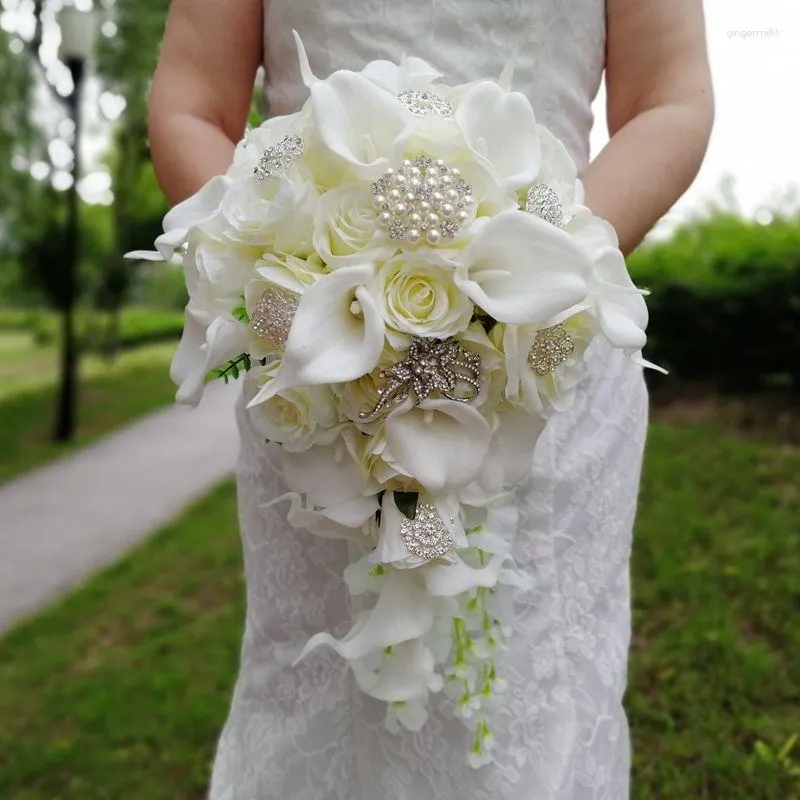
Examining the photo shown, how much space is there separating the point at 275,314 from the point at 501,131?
11.5 inches

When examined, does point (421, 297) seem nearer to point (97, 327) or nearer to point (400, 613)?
point (400, 613)

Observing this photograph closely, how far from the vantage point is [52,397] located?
1098cm

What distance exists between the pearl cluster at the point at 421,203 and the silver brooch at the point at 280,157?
0.35 ft

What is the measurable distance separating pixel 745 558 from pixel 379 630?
2.88 m

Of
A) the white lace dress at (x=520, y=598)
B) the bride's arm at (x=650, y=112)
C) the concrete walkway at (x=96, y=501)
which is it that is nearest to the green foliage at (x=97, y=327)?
the concrete walkway at (x=96, y=501)

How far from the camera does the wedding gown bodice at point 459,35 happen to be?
1264 millimetres

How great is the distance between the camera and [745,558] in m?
3.50

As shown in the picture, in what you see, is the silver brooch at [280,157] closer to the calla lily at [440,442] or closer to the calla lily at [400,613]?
the calla lily at [440,442]

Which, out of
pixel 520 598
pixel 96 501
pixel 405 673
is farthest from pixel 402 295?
pixel 96 501

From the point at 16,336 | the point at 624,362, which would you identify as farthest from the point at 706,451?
the point at 16,336

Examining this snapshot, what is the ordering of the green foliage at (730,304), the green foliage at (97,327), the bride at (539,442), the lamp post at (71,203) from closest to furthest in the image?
A: the bride at (539,442) → the green foliage at (730,304) → the lamp post at (71,203) → the green foliage at (97,327)

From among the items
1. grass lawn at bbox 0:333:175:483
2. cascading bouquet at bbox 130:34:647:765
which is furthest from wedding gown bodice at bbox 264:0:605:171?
grass lawn at bbox 0:333:175:483

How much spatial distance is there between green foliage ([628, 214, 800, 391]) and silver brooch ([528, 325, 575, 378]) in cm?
466

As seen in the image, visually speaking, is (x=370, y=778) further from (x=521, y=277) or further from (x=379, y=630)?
(x=521, y=277)
